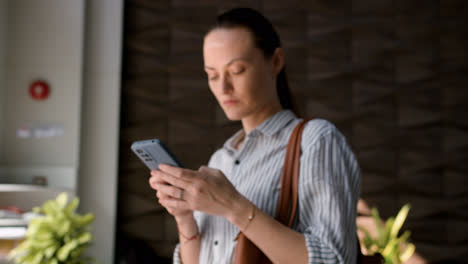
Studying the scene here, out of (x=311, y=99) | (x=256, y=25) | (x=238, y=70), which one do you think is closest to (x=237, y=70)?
(x=238, y=70)

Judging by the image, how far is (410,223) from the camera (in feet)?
13.2

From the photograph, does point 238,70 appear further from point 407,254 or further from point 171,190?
point 407,254

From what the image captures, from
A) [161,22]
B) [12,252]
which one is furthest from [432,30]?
[12,252]

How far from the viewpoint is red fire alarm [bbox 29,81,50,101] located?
3914 millimetres

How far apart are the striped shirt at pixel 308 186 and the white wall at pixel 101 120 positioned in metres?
2.98

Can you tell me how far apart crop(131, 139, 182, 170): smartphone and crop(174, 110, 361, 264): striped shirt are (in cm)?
24

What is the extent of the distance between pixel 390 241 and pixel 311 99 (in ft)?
4.91

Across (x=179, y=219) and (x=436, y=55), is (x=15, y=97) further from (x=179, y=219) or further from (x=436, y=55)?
(x=436, y=55)

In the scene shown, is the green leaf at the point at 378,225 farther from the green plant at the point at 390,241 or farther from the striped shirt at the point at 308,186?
the striped shirt at the point at 308,186

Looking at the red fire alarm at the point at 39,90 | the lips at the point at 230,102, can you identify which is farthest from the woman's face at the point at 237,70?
the red fire alarm at the point at 39,90

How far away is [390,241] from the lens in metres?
3.70

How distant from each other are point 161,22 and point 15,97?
1573 millimetres

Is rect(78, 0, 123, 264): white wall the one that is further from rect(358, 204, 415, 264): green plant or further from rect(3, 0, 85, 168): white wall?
rect(358, 204, 415, 264): green plant

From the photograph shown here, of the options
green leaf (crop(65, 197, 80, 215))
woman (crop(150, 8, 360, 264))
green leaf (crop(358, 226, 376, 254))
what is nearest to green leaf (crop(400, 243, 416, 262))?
green leaf (crop(358, 226, 376, 254))
